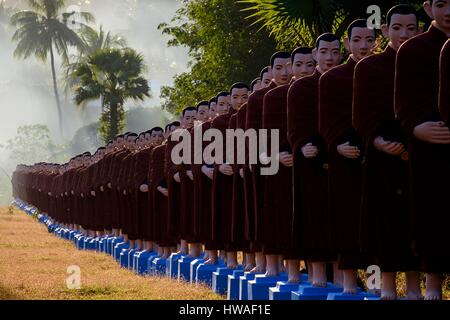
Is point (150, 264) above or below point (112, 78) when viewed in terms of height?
below

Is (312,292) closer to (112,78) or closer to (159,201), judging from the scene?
(159,201)

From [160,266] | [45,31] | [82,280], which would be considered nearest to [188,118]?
[160,266]

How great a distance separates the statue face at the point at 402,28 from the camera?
7.58 m

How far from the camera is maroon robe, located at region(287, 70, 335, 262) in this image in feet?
29.8

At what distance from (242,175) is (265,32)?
60.7ft

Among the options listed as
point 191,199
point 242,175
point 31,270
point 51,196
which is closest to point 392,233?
point 242,175

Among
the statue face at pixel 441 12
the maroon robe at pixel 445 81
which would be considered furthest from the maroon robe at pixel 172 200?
the maroon robe at pixel 445 81

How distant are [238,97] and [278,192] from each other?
2.44 metres

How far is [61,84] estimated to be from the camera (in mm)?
116375

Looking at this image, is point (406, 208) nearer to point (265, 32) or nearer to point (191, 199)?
point (191, 199)

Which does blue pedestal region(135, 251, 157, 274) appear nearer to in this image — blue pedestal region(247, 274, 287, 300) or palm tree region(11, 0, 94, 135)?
blue pedestal region(247, 274, 287, 300)

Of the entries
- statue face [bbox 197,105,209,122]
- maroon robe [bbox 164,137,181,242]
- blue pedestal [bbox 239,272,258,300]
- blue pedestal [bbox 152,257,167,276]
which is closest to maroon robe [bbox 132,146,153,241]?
blue pedestal [bbox 152,257,167,276]

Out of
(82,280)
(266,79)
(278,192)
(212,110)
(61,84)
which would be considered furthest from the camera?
(61,84)

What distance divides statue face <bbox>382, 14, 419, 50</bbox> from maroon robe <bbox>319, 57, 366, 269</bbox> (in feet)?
2.99
